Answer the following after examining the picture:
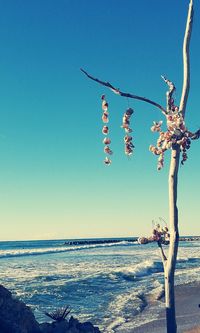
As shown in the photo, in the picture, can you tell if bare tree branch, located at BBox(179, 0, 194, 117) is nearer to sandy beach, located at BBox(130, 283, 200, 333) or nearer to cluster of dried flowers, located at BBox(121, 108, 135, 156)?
cluster of dried flowers, located at BBox(121, 108, 135, 156)

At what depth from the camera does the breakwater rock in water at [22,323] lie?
1015cm

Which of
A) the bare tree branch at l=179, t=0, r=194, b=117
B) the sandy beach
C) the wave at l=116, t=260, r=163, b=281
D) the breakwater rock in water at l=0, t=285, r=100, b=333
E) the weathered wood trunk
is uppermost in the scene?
Result: the bare tree branch at l=179, t=0, r=194, b=117

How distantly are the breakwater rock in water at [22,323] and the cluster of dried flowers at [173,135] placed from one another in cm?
591

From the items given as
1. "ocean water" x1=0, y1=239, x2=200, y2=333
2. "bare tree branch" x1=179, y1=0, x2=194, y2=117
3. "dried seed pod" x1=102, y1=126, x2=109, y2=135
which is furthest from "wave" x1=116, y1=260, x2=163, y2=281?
"bare tree branch" x1=179, y1=0, x2=194, y2=117

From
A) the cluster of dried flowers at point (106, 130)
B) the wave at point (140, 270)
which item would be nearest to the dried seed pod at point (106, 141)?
the cluster of dried flowers at point (106, 130)

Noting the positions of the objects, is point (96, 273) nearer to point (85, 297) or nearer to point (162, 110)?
point (85, 297)

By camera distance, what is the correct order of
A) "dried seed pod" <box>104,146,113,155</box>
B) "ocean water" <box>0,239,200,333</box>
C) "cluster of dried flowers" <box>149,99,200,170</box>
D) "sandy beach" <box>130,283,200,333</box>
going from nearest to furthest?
"cluster of dried flowers" <box>149,99,200,170</box>
"dried seed pod" <box>104,146,113,155</box>
"sandy beach" <box>130,283,200,333</box>
"ocean water" <box>0,239,200,333</box>

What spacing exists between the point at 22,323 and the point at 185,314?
389 inches

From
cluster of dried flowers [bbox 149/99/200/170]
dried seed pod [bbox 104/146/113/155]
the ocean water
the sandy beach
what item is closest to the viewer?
cluster of dried flowers [bbox 149/99/200/170]

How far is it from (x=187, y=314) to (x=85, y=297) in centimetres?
718

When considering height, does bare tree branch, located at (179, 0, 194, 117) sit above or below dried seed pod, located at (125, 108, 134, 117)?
above

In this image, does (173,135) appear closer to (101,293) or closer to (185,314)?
(185,314)

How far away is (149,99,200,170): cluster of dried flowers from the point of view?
551 cm

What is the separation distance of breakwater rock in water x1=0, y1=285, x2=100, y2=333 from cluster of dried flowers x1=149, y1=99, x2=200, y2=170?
19.4 ft
